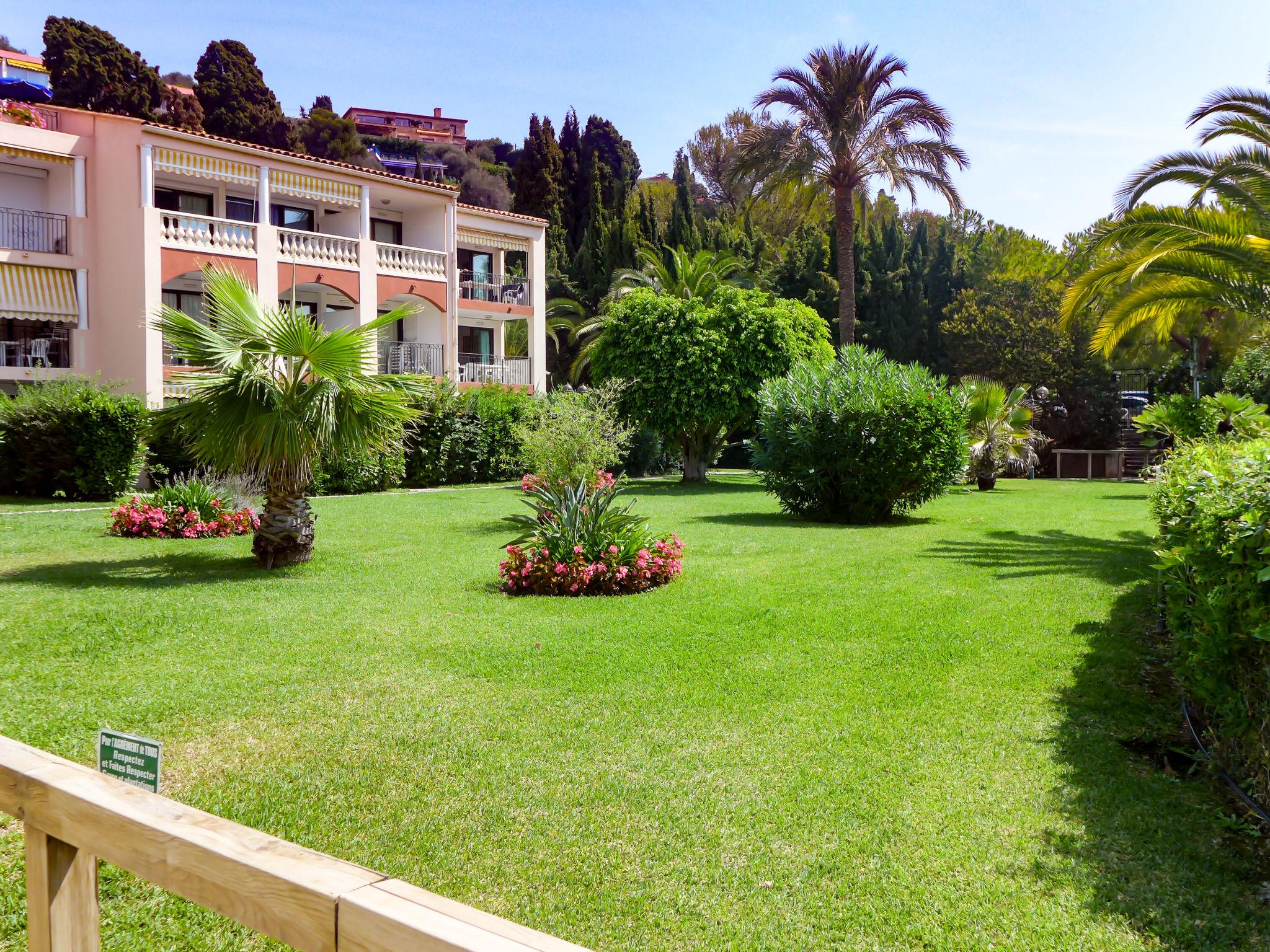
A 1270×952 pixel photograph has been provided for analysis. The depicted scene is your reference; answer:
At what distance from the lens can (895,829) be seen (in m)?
4.25

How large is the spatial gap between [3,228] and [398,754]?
2435 centimetres

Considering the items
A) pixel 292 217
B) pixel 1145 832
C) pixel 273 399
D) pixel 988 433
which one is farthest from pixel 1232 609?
pixel 292 217

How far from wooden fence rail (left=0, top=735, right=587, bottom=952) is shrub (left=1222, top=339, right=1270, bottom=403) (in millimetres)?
34041

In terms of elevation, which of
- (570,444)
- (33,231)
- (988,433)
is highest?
(33,231)

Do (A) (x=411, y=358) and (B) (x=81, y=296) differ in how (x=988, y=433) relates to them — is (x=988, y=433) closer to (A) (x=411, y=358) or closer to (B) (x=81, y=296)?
(A) (x=411, y=358)

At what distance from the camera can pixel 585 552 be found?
10102 mm

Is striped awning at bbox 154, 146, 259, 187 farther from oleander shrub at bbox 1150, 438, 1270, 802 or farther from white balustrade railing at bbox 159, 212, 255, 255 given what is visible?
oleander shrub at bbox 1150, 438, 1270, 802

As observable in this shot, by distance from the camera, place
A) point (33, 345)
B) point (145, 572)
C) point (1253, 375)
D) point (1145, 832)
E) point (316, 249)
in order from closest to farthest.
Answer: point (1145, 832) < point (145, 572) < point (33, 345) < point (316, 249) < point (1253, 375)

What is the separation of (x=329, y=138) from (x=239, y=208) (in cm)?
3200

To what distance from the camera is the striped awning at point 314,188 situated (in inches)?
1044

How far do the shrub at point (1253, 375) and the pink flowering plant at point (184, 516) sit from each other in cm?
2948

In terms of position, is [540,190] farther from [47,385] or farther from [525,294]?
[47,385]

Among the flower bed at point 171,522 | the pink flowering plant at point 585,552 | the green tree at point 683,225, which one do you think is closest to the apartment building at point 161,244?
the flower bed at point 171,522

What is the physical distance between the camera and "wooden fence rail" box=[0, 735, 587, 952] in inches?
65.9
